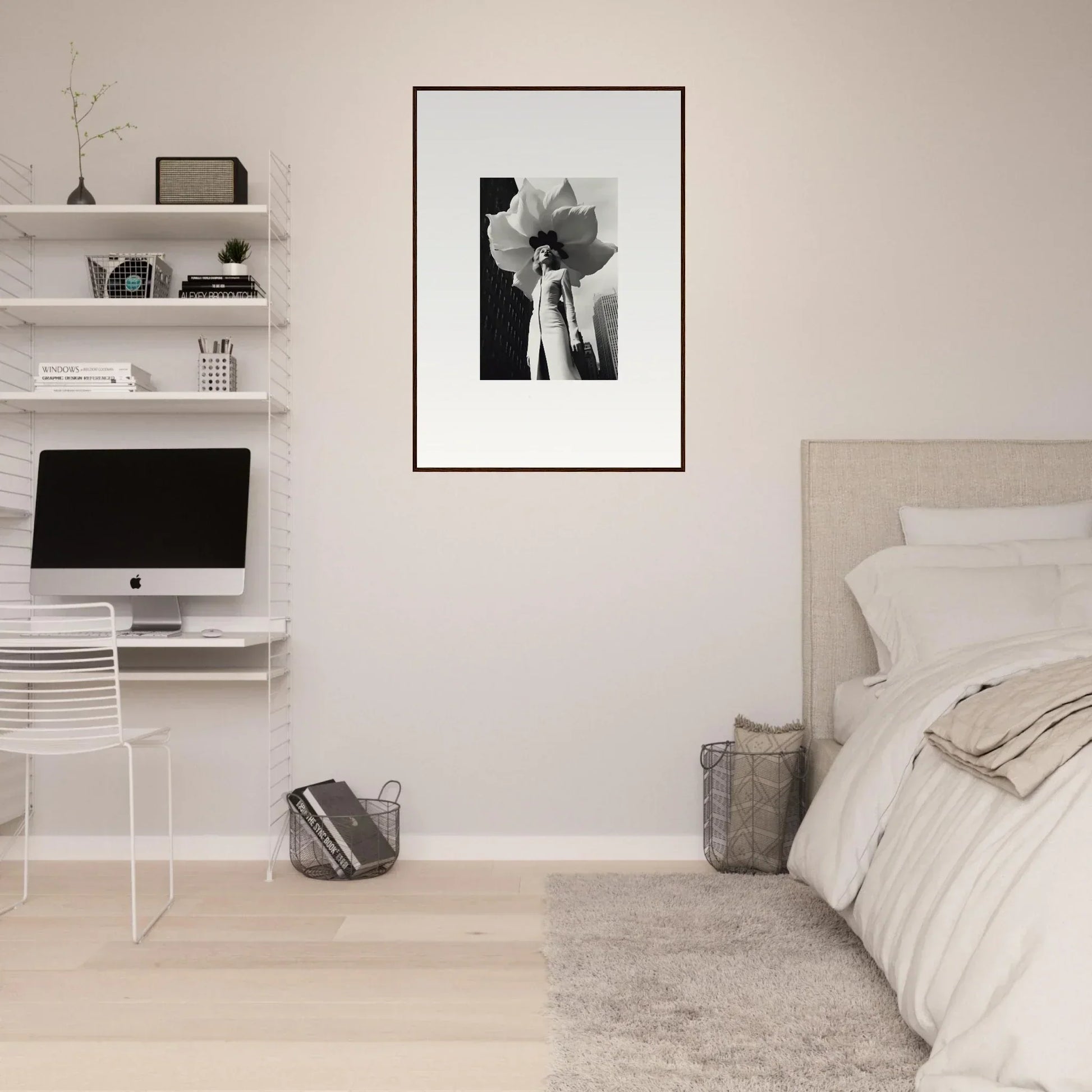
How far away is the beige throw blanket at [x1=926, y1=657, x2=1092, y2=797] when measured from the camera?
69.1 inches

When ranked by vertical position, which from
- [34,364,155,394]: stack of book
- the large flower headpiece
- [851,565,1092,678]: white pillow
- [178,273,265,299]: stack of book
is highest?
the large flower headpiece

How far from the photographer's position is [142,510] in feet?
10.6

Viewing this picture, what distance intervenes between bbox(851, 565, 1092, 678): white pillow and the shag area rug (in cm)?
75

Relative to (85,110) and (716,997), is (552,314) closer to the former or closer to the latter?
(85,110)

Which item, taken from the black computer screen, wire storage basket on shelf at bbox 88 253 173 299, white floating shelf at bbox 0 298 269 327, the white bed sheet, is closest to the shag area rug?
the white bed sheet

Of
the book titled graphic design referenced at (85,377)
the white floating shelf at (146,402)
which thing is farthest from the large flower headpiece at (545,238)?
the book titled graphic design referenced at (85,377)

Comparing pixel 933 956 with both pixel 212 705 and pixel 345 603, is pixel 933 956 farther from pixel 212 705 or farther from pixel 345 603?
pixel 212 705

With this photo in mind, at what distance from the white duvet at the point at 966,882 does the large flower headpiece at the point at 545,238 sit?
1697 millimetres

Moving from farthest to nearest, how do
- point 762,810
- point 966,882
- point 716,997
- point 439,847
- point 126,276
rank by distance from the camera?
1. point 439,847
2. point 126,276
3. point 762,810
4. point 716,997
5. point 966,882

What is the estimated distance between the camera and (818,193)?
336 cm

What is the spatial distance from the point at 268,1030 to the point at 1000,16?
141 inches

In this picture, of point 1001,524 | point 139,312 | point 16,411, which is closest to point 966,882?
point 1001,524

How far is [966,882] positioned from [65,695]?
2.68m

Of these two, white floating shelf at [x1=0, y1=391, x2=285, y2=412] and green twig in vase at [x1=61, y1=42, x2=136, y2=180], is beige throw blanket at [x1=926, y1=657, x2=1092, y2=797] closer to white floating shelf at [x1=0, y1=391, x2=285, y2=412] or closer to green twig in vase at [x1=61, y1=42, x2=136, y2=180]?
white floating shelf at [x1=0, y1=391, x2=285, y2=412]
